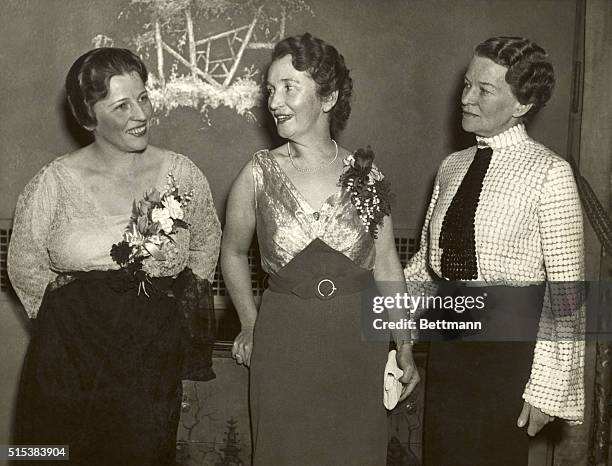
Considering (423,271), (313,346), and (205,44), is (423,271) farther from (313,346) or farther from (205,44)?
(205,44)

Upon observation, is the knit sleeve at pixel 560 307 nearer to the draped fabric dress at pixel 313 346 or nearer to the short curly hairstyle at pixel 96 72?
the draped fabric dress at pixel 313 346

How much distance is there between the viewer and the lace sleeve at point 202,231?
1.96 m

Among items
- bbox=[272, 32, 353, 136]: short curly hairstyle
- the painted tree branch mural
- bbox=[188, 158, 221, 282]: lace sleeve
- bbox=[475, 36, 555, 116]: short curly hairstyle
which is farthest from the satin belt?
the painted tree branch mural

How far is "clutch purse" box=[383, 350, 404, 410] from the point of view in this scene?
74.0 inches

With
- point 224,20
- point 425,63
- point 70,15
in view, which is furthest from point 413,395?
point 70,15

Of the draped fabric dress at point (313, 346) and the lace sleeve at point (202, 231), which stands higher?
the lace sleeve at point (202, 231)

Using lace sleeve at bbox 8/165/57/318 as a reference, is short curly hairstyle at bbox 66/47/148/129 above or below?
above

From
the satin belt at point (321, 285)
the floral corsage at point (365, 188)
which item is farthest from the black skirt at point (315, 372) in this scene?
the floral corsage at point (365, 188)

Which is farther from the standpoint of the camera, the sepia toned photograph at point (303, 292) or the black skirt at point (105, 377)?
the black skirt at point (105, 377)

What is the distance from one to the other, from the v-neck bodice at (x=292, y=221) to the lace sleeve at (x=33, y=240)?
49 centimetres

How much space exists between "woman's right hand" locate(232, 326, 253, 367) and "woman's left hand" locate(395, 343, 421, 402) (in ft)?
1.13

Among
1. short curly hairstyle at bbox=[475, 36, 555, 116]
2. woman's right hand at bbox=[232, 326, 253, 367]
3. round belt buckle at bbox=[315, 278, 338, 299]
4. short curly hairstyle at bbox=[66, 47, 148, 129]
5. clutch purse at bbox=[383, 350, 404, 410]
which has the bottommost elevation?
clutch purse at bbox=[383, 350, 404, 410]

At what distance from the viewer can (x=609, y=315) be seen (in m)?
2.13

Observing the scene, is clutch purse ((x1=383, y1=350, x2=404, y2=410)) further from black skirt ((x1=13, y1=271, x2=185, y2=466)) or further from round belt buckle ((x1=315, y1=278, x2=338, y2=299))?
black skirt ((x1=13, y1=271, x2=185, y2=466))
